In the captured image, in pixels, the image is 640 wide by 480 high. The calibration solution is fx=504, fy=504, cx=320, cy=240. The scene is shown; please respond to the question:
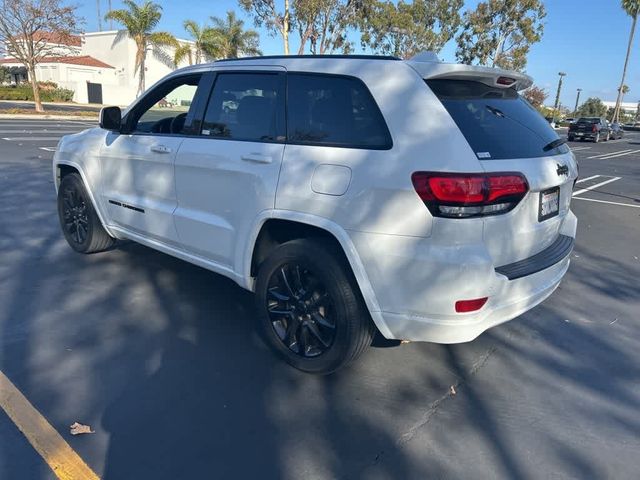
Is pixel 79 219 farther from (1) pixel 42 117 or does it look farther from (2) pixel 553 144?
(1) pixel 42 117

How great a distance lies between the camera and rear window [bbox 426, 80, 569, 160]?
8.88ft

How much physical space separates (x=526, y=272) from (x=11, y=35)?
30.5m

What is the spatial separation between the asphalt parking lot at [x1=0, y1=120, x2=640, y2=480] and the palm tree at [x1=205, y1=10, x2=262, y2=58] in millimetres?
39240

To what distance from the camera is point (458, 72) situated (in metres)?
2.79

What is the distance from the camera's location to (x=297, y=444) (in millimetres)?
2570

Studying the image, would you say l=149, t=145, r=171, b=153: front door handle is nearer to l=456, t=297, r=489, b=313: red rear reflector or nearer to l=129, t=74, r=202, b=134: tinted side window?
l=129, t=74, r=202, b=134: tinted side window

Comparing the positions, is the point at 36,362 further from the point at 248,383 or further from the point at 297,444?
the point at 297,444

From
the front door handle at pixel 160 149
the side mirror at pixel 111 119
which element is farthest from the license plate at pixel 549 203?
the side mirror at pixel 111 119

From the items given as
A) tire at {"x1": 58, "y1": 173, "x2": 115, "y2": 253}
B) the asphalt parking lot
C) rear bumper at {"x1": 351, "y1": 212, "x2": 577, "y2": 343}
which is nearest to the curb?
tire at {"x1": 58, "y1": 173, "x2": 115, "y2": 253}

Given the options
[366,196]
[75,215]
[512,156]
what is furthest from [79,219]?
[512,156]

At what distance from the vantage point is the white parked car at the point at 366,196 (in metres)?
2.57

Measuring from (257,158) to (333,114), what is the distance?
0.57 metres

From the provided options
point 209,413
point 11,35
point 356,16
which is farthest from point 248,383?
point 356,16

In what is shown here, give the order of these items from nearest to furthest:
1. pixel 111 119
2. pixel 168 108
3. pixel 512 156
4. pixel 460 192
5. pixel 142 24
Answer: pixel 460 192 → pixel 512 156 → pixel 111 119 → pixel 168 108 → pixel 142 24
